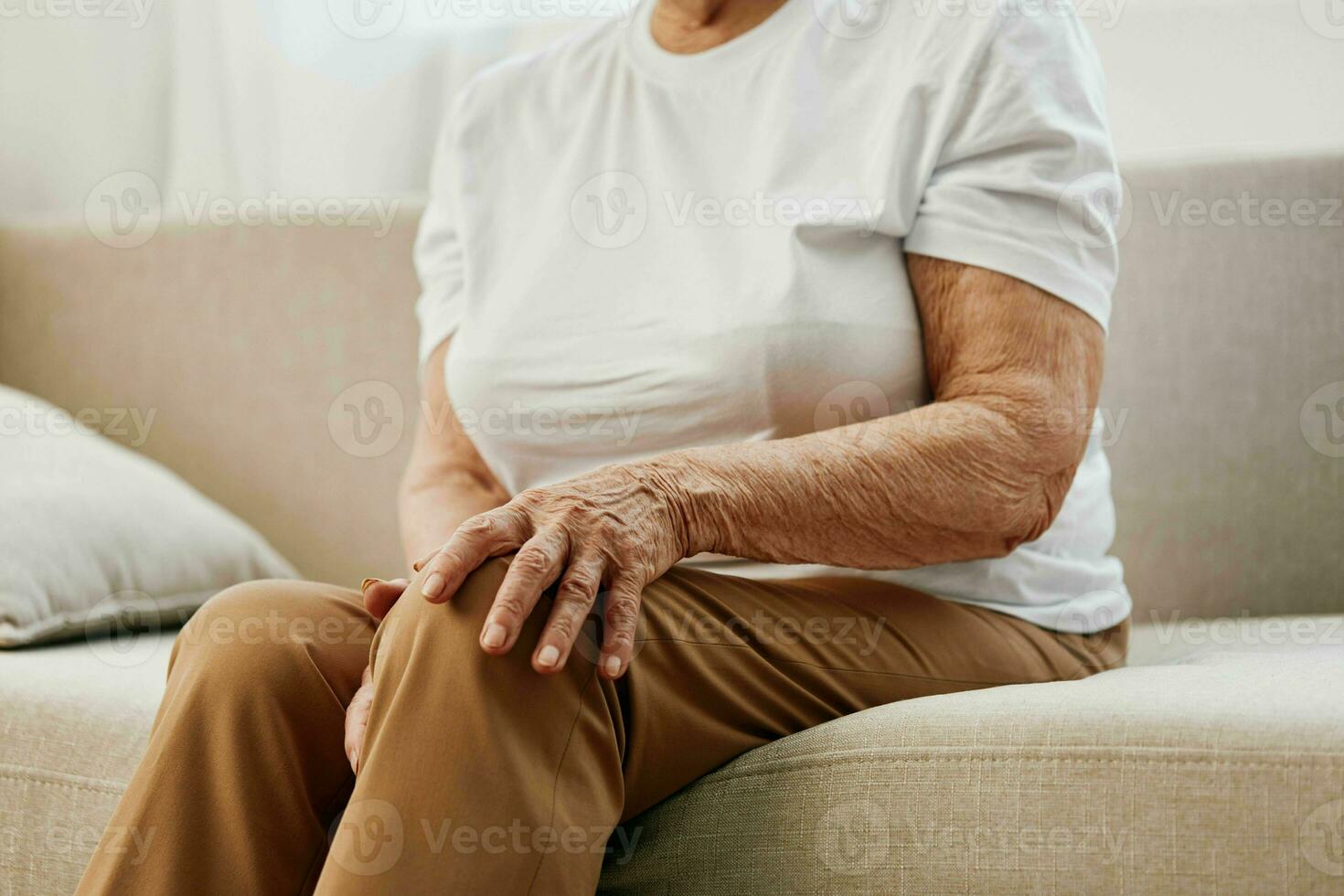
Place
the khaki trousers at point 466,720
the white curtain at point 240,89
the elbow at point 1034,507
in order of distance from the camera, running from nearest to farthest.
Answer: the khaki trousers at point 466,720
the elbow at point 1034,507
the white curtain at point 240,89

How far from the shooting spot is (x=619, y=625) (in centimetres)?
71

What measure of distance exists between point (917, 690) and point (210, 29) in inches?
71.6

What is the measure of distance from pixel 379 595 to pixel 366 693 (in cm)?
7

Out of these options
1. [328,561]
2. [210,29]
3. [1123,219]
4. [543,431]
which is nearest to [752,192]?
[543,431]

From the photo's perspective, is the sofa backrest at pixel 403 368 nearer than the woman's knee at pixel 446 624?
No

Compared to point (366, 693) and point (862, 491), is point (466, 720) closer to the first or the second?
point (366, 693)

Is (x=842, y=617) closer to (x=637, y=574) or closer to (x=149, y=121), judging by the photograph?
(x=637, y=574)

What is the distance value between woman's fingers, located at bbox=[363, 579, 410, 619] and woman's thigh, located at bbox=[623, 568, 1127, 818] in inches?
7.0

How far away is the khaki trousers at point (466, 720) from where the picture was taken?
2.08 ft

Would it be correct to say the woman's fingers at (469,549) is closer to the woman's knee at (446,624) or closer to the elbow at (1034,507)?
the woman's knee at (446,624)

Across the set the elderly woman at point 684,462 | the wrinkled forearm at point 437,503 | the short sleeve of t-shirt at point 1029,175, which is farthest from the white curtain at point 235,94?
the short sleeve of t-shirt at point 1029,175

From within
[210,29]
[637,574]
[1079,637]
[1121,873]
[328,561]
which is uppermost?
[210,29]

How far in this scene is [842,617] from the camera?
87cm

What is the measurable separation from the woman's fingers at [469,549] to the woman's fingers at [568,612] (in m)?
0.04
